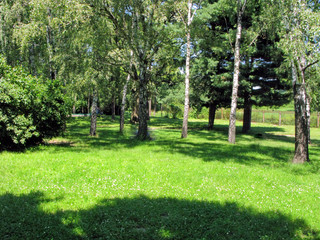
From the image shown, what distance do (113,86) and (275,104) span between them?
13.1 meters

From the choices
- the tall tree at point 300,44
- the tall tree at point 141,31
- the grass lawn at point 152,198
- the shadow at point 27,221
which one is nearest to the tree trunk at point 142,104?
the tall tree at point 141,31

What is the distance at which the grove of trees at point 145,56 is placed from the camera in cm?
917

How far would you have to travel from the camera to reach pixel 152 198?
5410mm

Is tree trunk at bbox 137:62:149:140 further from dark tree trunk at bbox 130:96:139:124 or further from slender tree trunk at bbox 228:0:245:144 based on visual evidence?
dark tree trunk at bbox 130:96:139:124

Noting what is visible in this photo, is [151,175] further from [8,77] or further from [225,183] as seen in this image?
[8,77]

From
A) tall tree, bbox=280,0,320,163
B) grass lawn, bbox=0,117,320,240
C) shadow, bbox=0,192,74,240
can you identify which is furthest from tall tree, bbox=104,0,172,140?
shadow, bbox=0,192,74,240

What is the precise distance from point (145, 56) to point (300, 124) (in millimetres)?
8914

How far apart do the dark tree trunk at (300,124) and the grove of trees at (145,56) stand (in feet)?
0.11

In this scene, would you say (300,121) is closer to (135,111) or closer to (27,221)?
(27,221)

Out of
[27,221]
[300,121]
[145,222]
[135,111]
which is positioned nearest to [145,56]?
[300,121]

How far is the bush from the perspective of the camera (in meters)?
9.06

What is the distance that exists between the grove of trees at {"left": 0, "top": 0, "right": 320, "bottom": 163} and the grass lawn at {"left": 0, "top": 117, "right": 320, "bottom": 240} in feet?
6.66

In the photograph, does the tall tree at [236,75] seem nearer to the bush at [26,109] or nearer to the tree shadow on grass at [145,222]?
the bush at [26,109]

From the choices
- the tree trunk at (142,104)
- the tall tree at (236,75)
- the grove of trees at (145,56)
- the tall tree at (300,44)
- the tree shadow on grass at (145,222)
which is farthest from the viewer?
the tree trunk at (142,104)
